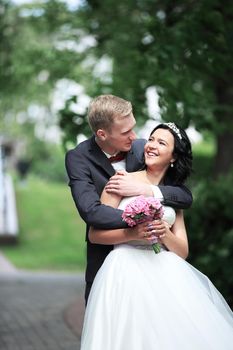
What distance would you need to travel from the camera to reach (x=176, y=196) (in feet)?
12.8

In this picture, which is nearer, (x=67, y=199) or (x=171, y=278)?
(x=171, y=278)

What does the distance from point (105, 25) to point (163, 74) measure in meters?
6.06

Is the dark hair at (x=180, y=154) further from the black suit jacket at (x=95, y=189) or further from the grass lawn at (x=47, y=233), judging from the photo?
the grass lawn at (x=47, y=233)

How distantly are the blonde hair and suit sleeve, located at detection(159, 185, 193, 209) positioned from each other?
1.54ft

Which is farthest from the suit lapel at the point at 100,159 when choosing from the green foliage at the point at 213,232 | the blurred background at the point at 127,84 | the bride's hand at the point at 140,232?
the green foliage at the point at 213,232

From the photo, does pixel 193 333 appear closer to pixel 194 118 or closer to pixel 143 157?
pixel 143 157

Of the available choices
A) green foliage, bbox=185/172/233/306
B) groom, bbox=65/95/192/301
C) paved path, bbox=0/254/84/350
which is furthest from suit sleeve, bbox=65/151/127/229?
green foliage, bbox=185/172/233/306

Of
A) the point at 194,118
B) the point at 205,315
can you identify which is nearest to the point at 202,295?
the point at 205,315

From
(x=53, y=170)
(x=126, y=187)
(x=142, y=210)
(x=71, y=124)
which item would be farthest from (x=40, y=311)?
(x=53, y=170)

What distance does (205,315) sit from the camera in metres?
3.69

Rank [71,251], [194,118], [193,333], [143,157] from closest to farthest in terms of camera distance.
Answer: [193,333]
[143,157]
[194,118]
[71,251]

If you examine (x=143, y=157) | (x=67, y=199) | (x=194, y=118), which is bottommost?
(x=67, y=199)

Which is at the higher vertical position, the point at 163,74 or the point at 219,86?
the point at 163,74

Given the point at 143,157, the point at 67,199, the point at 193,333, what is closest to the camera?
the point at 193,333
